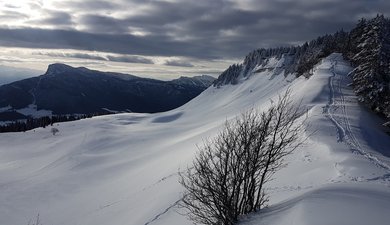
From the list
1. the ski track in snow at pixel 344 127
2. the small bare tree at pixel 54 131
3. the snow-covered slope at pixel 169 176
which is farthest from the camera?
the small bare tree at pixel 54 131

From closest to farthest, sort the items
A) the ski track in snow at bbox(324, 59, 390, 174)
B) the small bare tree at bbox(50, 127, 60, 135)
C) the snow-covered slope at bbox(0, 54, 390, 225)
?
the snow-covered slope at bbox(0, 54, 390, 225) < the ski track in snow at bbox(324, 59, 390, 174) < the small bare tree at bbox(50, 127, 60, 135)

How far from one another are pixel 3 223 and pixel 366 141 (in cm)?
3462

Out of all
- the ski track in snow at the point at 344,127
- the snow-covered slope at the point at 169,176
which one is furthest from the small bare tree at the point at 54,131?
the ski track in snow at the point at 344,127

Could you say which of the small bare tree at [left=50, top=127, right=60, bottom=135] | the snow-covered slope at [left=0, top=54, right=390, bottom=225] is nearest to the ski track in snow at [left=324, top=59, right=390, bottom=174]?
the snow-covered slope at [left=0, top=54, right=390, bottom=225]

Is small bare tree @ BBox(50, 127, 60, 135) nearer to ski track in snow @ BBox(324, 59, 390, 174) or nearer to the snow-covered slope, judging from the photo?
the snow-covered slope

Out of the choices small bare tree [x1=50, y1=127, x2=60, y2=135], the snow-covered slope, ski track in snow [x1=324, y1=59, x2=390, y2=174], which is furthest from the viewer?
small bare tree [x1=50, y1=127, x2=60, y2=135]

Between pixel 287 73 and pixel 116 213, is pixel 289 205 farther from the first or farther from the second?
pixel 287 73

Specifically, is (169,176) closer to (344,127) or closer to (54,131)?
(344,127)

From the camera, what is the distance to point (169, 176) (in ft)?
138

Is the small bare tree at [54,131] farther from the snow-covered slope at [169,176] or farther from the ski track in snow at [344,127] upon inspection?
the ski track in snow at [344,127]

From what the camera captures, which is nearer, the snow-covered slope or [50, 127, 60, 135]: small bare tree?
the snow-covered slope

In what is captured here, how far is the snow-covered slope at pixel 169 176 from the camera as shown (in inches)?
497

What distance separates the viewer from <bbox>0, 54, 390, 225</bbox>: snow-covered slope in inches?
497

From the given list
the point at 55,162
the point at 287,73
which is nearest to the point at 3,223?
the point at 55,162
